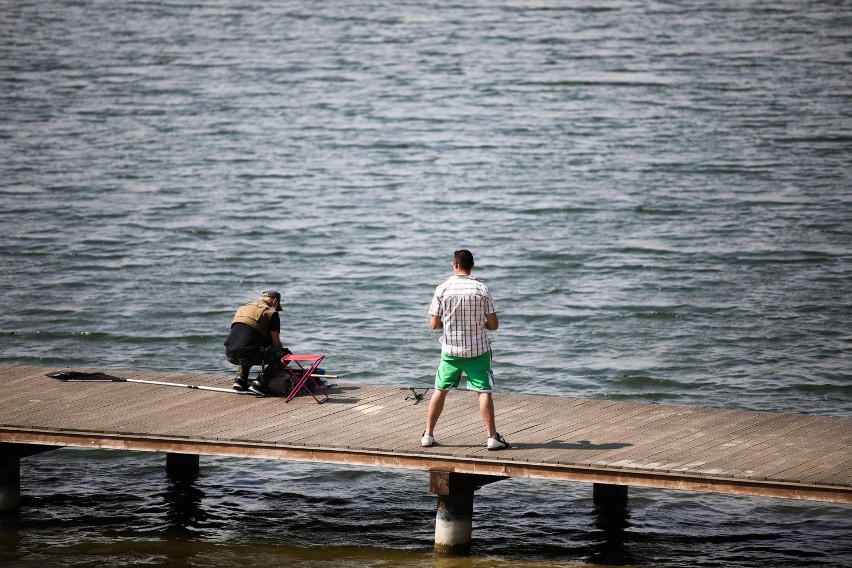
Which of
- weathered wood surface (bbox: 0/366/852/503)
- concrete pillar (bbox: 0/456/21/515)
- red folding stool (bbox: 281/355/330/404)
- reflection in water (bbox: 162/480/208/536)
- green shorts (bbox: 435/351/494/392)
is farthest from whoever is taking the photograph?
red folding stool (bbox: 281/355/330/404)

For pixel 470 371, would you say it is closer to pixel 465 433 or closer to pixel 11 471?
pixel 465 433

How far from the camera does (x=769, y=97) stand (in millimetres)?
38281

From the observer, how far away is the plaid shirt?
11852mm

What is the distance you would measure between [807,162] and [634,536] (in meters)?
21.1

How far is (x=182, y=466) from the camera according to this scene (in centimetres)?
1506

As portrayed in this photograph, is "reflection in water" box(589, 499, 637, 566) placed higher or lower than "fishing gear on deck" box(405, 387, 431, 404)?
lower

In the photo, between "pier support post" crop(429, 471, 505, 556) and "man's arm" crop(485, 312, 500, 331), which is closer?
"man's arm" crop(485, 312, 500, 331)

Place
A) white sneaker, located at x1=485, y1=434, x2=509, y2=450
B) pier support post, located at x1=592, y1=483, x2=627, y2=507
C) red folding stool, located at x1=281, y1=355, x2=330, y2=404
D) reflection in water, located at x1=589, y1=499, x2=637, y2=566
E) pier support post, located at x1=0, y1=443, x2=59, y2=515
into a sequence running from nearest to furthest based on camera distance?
1. white sneaker, located at x1=485, y1=434, x2=509, y2=450
2. reflection in water, located at x1=589, y1=499, x2=637, y2=566
3. pier support post, located at x1=0, y1=443, x2=59, y2=515
4. red folding stool, located at x1=281, y1=355, x2=330, y2=404
5. pier support post, located at x1=592, y1=483, x2=627, y2=507

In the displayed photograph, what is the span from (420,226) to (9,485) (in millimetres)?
17654

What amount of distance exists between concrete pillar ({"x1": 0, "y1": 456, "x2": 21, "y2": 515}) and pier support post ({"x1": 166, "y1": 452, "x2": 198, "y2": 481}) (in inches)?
73.5

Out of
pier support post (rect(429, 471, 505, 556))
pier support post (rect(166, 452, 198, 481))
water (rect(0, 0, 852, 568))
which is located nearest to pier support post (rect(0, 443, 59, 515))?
water (rect(0, 0, 852, 568))

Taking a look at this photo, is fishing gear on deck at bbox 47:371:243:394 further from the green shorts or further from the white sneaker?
the white sneaker

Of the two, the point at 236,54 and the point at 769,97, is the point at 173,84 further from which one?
the point at 769,97

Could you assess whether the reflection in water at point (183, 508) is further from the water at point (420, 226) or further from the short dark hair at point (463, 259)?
the short dark hair at point (463, 259)
